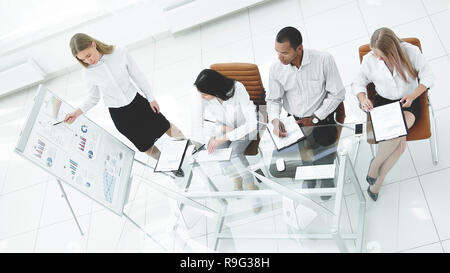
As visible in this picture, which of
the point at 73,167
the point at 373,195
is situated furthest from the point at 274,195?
the point at 73,167

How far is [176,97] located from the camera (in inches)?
177

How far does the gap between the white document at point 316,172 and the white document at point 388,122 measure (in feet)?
1.04

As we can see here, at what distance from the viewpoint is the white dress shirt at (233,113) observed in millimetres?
2736

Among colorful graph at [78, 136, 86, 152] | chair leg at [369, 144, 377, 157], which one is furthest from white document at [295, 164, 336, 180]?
colorful graph at [78, 136, 86, 152]

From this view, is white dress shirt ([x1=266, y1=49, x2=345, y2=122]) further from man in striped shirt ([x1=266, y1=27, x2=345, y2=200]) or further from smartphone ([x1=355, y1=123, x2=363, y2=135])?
smartphone ([x1=355, y1=123, x2=363, y2=135])

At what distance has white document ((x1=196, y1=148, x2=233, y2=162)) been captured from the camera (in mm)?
2564

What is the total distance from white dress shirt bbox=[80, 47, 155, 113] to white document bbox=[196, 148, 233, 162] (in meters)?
0.85

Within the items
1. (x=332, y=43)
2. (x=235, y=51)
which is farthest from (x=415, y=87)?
(x=235, y=51)

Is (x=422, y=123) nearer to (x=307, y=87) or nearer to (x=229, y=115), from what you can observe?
(x=307, y=87)

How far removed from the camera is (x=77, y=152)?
2.60 m

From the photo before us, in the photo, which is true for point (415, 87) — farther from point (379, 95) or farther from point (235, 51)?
point (235, 51)

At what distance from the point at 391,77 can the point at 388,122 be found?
0.48 m

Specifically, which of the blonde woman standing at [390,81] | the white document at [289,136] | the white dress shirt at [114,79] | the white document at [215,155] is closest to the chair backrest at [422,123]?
the blonde woman standing at [390,81]
